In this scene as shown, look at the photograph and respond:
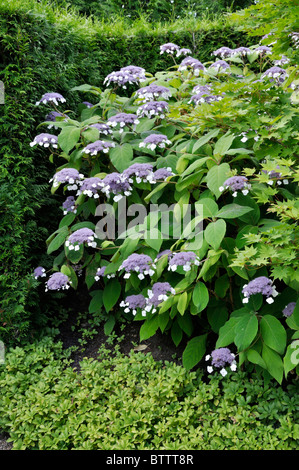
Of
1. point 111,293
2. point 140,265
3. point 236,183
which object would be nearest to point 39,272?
point 111,293

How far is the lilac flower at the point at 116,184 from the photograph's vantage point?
9.09 feet

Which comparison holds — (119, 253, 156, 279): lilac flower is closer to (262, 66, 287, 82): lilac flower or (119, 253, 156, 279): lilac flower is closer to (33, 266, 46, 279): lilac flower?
(33, 266, 46, 279): lilac flower

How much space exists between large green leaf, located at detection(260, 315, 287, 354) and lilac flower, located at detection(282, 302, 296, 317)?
0.07 m

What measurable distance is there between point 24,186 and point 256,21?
1.86 m

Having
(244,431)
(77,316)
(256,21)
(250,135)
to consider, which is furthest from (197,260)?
(77,316)

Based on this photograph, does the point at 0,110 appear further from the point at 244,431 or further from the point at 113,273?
the point at 244,431

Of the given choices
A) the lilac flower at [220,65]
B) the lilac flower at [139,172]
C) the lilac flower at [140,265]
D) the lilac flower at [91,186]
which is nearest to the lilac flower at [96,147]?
the lilac flower at [91,186]

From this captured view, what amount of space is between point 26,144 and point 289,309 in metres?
2.12

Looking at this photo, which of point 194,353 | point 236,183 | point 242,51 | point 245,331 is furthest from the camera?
point 242,51

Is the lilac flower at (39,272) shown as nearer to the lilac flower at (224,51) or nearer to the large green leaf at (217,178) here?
the large green leaf at (217,178)

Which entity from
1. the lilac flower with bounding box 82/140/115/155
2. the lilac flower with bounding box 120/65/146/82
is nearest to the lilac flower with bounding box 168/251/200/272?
the lilac flower with bounding box 82/140/115/155

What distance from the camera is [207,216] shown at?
2.47 m

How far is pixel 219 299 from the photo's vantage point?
2768 millimetres

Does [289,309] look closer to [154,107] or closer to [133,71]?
[154,107]
